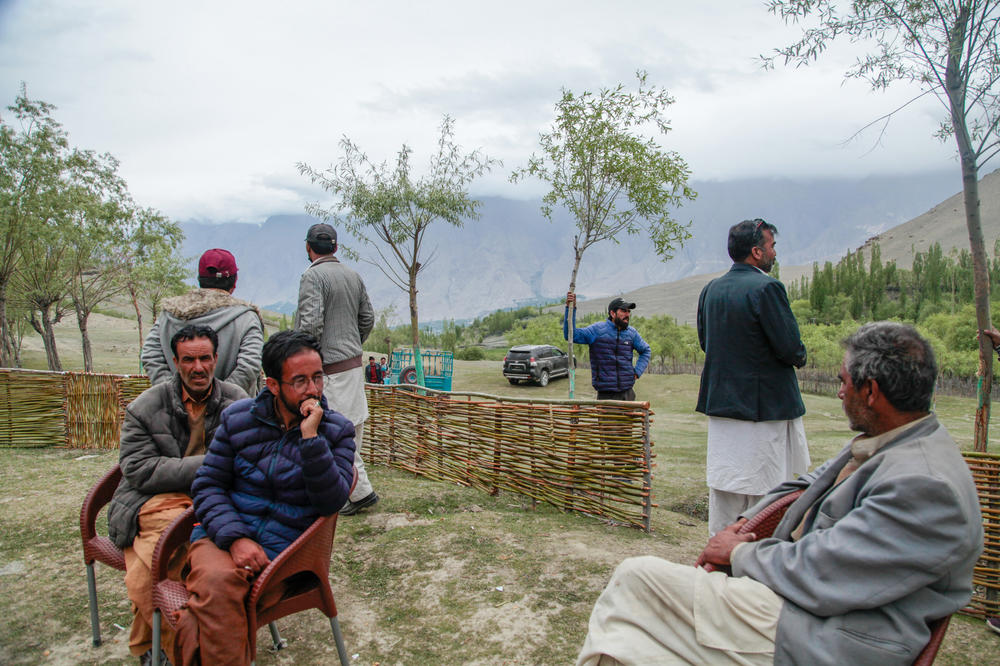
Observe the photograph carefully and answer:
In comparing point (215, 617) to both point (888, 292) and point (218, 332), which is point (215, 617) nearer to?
point (218, 332)

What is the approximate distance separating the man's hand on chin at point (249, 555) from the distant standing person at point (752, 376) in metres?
2.21

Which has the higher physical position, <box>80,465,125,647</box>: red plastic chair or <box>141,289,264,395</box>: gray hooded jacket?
<box>141,289,264,395</box>: gray hooded jacket

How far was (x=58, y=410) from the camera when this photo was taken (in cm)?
726

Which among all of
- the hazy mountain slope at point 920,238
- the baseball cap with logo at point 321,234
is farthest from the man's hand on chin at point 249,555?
the hazy mountain slope at point 920,238

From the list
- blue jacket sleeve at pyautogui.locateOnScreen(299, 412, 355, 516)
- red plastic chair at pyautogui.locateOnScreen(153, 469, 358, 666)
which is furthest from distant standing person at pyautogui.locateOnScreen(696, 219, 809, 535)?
red plastic chair at pyautogui.locateOnScreen(153, 469, 358, 666)

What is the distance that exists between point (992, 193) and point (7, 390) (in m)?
139

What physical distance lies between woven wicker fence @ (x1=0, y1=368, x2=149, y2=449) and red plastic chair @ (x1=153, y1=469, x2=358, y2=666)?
5.62m

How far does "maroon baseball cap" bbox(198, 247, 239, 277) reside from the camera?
11.0 ft

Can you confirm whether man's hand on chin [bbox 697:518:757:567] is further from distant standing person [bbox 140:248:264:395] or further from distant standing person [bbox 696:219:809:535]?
distant standing person [bbox 140:248:264:395]

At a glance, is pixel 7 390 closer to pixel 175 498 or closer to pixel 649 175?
pixel 175 498

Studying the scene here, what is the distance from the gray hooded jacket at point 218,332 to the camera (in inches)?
126

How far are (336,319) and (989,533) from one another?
3.94 m

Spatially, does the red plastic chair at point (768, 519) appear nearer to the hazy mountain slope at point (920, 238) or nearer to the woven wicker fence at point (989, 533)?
the woven wicker fence at point (989, 533)

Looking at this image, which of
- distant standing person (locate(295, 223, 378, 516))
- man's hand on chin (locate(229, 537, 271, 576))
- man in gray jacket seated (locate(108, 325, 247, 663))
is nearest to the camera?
man's hand on chin (locate(229, 537, 271, 576))
